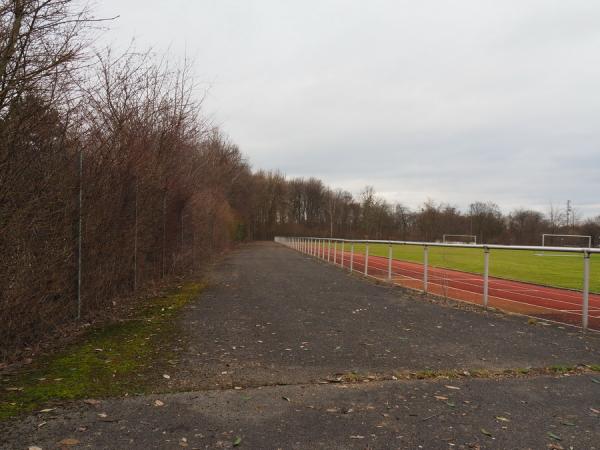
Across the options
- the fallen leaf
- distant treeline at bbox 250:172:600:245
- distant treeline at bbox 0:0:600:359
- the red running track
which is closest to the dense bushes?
distant treeline at bbox 0:0:600:359

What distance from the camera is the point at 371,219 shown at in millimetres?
85500

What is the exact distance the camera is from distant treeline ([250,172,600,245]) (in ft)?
240

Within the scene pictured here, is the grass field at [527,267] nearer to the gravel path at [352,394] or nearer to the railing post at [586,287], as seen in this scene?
the railing post at [586,287]

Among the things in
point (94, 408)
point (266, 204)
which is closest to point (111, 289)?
point (94, 408)

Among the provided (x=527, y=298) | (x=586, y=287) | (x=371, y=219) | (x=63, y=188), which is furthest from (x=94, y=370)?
(x=371, y=219)

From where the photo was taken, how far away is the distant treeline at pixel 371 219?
73.2 meters

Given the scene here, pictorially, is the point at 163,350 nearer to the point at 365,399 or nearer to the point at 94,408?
the point at 94,408

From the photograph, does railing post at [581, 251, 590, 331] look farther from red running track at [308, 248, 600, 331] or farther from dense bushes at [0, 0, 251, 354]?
dense bushes at [0, 0, 251, 354]

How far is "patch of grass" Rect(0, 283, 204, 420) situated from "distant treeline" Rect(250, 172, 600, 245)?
64069 mm

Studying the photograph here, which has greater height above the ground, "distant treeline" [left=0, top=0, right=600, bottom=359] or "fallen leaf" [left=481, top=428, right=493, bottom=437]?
"distant treeline" [left=0, top=0, right=600, bottom=359]

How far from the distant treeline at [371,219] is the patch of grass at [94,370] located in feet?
210

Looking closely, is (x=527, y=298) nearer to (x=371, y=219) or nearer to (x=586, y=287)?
(x=586, y=287)

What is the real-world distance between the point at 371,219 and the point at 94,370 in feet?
270

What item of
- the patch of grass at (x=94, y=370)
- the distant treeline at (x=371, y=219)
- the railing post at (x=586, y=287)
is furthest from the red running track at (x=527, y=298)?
the distant treeline at (x=371, y=219)
